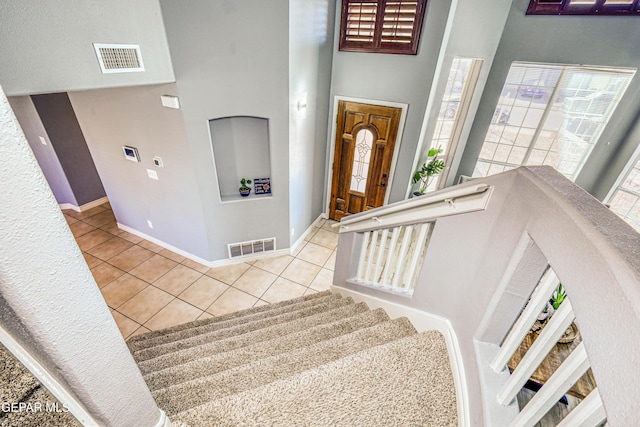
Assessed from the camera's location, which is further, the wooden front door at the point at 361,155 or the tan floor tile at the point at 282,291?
the wooden front door at the point at 361,155

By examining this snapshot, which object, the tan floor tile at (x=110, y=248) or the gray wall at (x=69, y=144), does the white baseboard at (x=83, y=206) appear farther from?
the tan floor tile at (x=110, y=248)

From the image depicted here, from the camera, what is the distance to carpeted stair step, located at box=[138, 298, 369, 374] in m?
1.77

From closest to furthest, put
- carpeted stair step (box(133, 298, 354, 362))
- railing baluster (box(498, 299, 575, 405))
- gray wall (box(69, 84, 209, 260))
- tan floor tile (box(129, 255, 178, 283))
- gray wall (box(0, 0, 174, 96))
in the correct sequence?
1. railing baluster (box(498, 299, 575, 405))
2. gray wall (box(0, 0, 174, 96))
3. carpeted stair step (box(133, 298, 354, 362))
4. gray wall (box(69, 84, 209, 260))
5. tan floor tile (box(129, 255, 178, 283))

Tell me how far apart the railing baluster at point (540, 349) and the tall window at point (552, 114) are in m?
4.95

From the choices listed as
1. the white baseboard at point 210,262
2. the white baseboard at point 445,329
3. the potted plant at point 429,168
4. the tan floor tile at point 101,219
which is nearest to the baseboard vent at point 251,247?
the white baseboard at point 210,262

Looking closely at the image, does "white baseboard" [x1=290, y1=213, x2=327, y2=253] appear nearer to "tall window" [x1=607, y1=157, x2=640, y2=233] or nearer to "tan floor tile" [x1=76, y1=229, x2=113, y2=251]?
"tan floor tile" [x1=76, y1=229, x2=113, y2=251]

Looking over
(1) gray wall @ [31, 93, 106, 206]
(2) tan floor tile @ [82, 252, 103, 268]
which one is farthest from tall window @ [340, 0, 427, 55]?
(2) tan floor tile @ [82, 252, 103, 268]

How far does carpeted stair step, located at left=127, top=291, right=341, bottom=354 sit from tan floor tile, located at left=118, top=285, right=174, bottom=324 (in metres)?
0.53

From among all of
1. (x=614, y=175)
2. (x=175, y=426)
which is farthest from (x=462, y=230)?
(x=614, y=175)

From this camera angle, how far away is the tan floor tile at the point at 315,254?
418 centimetres

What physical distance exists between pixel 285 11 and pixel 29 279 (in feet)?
9.81

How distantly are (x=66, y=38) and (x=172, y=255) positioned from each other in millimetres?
2903

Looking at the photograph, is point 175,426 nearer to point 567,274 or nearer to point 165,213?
point 567,274

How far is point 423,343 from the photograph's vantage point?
1445 mm
